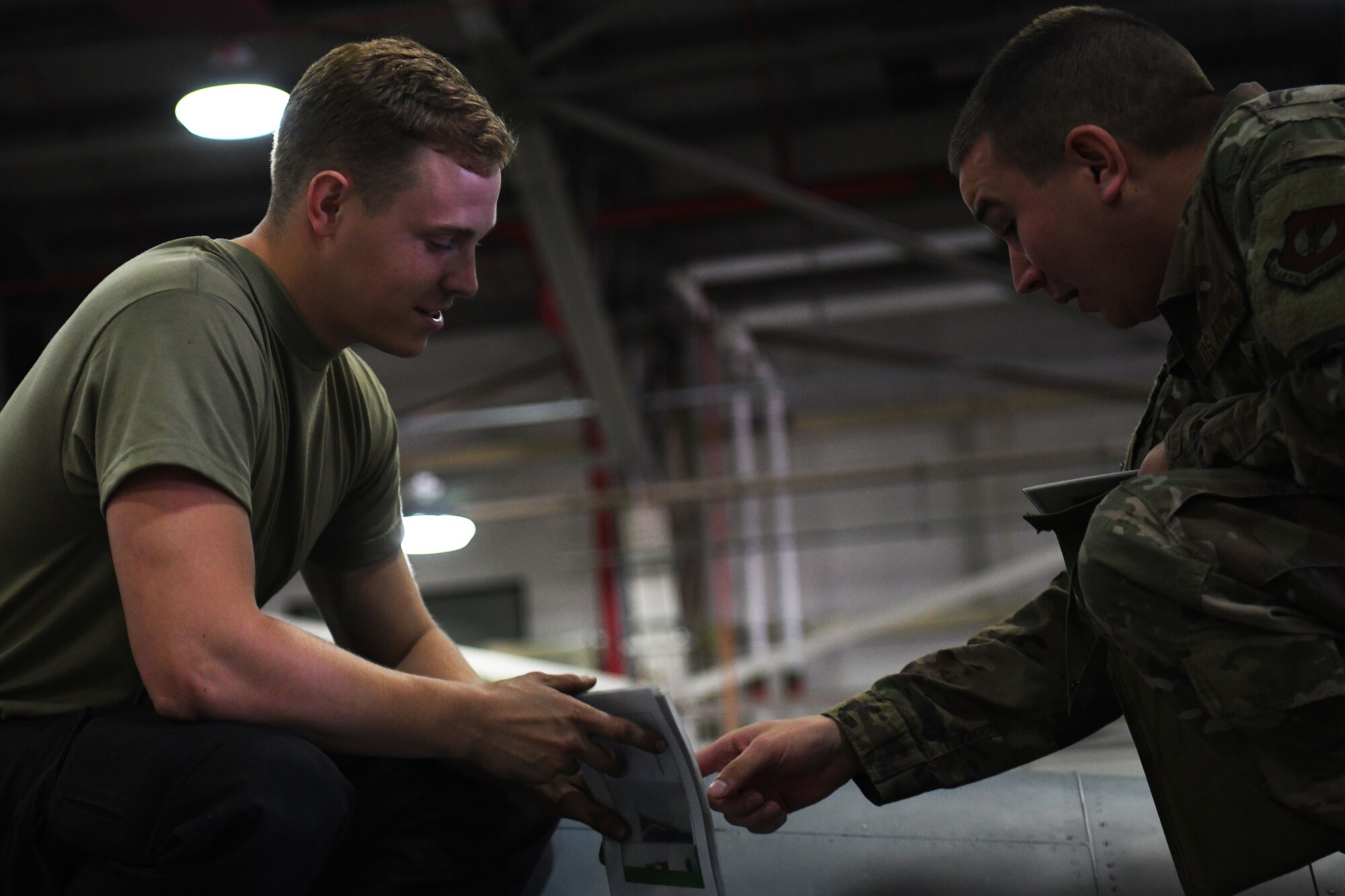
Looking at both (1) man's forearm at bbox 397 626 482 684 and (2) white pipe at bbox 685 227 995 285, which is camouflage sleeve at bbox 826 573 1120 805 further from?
(2) white pipe at bbox 685 227 995 285

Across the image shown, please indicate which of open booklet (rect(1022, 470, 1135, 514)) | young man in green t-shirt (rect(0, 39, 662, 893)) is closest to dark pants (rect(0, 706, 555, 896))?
young man in green t-shirt (rect(0, 39, 662, 893))

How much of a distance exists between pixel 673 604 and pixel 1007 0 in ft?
14.9

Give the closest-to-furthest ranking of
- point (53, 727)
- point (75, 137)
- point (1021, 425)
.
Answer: point (53, 727)
point (75, 137)
point (1021, 425)

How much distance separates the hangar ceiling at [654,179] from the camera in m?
6.25

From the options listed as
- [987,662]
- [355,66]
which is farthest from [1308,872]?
[355,66]

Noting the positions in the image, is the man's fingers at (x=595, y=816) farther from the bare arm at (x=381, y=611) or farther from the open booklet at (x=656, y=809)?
the bare arm at (x=381, y=611)

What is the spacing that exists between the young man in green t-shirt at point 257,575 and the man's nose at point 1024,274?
2.59 ft

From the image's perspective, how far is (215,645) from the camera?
53.4 inches

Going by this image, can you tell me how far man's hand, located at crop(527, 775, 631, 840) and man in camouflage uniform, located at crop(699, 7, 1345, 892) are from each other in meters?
0.15

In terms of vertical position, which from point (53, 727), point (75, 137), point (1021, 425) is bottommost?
point (1021, 425)

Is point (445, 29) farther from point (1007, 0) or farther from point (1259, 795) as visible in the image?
point (1259, 795)

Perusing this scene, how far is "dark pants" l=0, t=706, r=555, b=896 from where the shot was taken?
129cm

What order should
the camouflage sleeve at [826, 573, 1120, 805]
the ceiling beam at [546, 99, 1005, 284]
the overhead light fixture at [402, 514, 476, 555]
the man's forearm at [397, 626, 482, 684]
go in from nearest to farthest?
the camouflage sleeve at [826, 573, 1120, 805], the man's forearm at [397, 626, 482, 684], the ceiling beam at [546, 99, 1005, 284], the overhead light fixture at [402, 514, 476, 555]

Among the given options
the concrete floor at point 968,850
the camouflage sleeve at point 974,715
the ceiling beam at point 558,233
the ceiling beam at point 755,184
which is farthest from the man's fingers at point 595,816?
the ceiling beam at point 755,184
